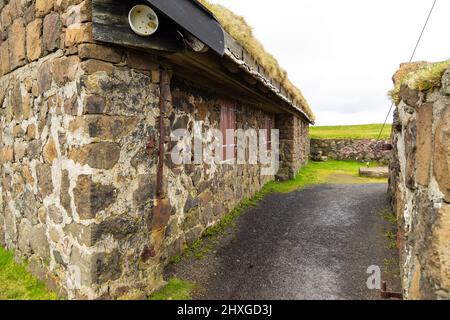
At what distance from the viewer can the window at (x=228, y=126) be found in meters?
5.64

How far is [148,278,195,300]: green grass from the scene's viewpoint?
3.04 m

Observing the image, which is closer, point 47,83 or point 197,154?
point 47,83

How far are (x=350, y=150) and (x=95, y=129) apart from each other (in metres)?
15.6

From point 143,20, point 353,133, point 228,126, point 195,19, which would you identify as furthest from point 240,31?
point 353,133

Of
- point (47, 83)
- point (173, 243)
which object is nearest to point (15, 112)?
point (47, 83)

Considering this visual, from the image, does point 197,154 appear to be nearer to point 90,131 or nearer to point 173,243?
point 173,243

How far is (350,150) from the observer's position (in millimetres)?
16125

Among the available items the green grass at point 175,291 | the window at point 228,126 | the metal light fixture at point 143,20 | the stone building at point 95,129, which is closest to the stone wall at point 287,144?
the window at point 228,126

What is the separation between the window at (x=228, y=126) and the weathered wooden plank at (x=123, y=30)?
108 inches

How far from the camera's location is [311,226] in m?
5.38

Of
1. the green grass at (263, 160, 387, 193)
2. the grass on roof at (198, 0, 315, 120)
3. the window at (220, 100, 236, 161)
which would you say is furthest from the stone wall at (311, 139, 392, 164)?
the grass on roof at (198, 0, 315, 120)

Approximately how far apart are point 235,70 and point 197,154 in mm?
1539

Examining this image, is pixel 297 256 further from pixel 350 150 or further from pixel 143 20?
pixel 350 150

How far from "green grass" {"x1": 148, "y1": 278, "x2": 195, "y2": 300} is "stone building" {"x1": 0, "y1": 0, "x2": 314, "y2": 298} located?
9cm
